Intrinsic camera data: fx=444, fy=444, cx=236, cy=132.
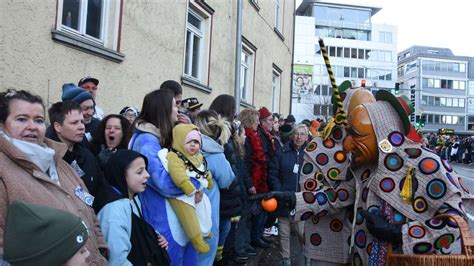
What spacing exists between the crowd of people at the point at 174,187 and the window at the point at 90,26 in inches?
62.8

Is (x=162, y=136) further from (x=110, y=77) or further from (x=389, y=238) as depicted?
(x=110, y=77)

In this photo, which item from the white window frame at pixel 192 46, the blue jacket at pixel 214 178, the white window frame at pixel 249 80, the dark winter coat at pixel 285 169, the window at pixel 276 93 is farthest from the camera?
the window at pixel 276 93

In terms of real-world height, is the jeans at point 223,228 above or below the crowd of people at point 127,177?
below

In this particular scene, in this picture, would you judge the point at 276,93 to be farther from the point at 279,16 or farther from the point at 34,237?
the point at 34,237

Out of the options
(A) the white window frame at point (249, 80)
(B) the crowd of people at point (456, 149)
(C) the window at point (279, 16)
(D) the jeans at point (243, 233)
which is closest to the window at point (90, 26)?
(D) the jeans at point (243, 233)

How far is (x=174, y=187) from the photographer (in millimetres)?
3287

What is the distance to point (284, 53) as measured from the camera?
15758mm

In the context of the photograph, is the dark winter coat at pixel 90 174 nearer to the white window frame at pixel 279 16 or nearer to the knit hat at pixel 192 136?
the knit hat at pixel 192 136

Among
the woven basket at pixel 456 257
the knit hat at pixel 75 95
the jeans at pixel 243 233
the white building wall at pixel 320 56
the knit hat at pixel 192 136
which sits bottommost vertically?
the jeans at pixel 243 233

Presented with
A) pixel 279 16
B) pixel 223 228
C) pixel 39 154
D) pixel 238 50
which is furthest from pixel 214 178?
pixel 279 16

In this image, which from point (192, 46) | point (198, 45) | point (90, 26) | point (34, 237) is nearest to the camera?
point (34, 237)

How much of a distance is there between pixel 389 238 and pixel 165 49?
207 inches

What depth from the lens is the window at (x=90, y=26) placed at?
5.00 metres

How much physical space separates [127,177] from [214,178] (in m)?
1.36
